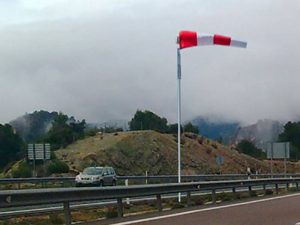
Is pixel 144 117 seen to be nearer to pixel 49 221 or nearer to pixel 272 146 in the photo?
pixel 272 146

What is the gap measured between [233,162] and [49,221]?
72599 millimetres

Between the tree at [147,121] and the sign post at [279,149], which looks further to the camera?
the tree at [147,121]

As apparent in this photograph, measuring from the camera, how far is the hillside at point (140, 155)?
234 feet

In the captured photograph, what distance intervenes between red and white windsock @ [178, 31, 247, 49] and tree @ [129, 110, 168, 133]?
97.5 metres

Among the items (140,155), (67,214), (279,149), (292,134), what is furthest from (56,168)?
(292,134)

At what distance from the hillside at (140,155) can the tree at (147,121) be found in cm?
3790

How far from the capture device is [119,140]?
252ft

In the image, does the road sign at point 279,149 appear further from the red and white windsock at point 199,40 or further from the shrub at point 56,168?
the red and white windsock at point 199,40

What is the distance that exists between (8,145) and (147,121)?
4403cm

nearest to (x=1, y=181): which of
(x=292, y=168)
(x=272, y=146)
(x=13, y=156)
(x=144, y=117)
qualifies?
(x=272, y=146)

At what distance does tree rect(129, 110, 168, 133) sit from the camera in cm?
12569

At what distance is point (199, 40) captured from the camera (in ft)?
88.3

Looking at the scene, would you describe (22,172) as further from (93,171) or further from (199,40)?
(199,40)

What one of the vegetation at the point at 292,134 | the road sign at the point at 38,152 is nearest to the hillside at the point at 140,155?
the road sign at the point at 38,152
